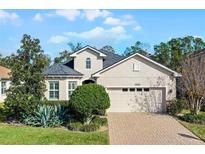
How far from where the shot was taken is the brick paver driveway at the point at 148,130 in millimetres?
18438

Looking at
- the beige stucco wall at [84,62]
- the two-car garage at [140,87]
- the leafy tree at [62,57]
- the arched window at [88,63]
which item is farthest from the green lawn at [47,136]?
the leafy tree at [62,57]

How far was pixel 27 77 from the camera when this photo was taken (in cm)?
2403

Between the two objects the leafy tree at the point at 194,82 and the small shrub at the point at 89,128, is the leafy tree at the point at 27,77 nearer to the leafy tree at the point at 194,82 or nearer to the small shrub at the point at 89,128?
the small shrub at the point at 89,128

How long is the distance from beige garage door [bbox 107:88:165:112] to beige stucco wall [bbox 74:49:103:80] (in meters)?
5.09

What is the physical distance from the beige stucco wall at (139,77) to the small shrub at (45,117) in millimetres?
7403

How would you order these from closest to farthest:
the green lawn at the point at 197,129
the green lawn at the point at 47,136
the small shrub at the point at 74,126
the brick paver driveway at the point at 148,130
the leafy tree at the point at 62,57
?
1. the green lawn at the point at 47,136
2. the brick paver driveway at the point at 148,130
3. the green lawn at the point at 197,129
4. the small shrub at the point at 74,126
5. the leafy tree at the point at 62,57

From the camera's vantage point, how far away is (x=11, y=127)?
22250mm

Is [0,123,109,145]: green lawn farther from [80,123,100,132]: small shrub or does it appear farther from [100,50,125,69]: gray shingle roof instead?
[100,50,125,69]: gray shingle roof

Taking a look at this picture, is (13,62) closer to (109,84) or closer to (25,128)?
(25,128)

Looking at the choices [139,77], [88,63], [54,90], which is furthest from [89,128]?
[88,63]

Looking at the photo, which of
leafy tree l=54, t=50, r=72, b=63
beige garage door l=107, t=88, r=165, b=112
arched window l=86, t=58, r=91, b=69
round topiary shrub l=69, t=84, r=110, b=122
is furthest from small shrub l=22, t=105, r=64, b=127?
leafy tree l=54, t=50, r=72, b=63
